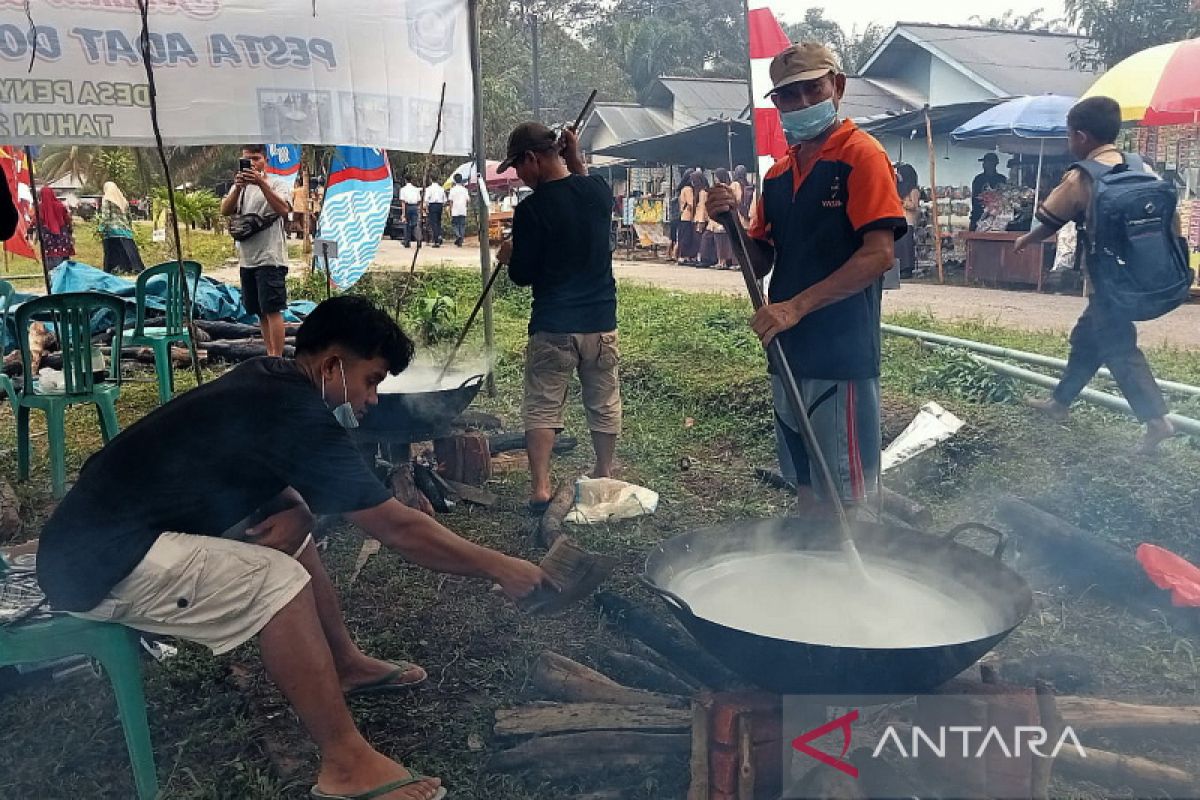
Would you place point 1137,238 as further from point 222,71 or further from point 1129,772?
point 222,71

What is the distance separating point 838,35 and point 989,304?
142 ft

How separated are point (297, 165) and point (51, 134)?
3280 mm

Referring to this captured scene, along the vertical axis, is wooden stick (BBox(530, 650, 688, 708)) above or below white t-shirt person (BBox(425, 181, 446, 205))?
below

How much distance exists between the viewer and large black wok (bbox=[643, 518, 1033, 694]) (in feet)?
6.18

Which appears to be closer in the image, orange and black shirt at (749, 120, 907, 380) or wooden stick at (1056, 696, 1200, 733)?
wooden stick at (1056, 696, 1200, 733)

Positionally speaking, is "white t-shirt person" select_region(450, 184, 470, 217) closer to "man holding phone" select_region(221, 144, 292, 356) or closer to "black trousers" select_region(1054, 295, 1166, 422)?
"man holding phone" select_region(221, 144, 292, 356)

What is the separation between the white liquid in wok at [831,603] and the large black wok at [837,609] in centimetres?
2

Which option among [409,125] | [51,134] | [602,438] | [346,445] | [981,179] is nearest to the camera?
[346,445]

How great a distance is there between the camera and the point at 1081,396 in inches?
214

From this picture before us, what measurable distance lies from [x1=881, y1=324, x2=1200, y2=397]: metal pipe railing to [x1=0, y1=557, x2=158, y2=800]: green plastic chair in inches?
199

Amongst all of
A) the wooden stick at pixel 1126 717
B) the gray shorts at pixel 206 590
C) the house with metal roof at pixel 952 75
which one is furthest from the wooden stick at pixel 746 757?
the house with metal roof at pixel 952 75

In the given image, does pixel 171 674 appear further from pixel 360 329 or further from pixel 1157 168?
pixel 1157 168

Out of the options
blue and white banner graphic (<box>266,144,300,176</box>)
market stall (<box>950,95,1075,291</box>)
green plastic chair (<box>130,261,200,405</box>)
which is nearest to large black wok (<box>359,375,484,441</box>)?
green plastic chair (<box>130,261,200,405</box>)

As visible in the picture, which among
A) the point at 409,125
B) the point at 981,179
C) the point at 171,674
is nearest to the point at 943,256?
the point at 981,179
